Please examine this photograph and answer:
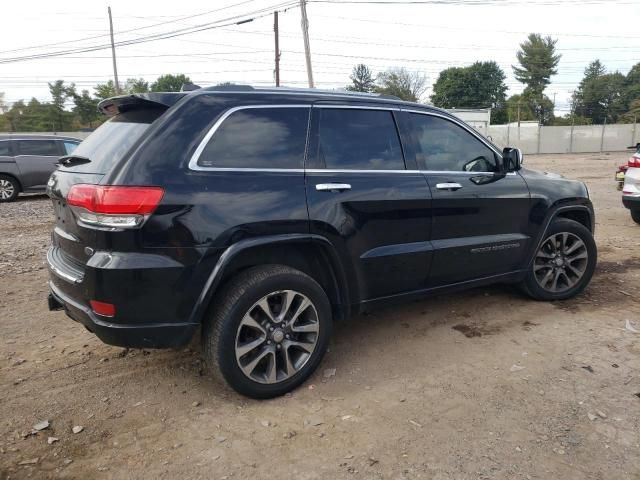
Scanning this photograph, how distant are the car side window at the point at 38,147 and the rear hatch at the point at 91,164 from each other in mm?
10319

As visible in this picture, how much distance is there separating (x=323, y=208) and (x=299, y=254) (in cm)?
35

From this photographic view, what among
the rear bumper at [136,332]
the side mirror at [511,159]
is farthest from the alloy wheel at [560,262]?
the rear bumper at [136,332]

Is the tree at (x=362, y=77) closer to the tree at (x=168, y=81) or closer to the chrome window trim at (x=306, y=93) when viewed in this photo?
→ the tree at (x=168, y=81)

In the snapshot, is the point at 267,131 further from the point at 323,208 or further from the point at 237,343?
the point at 237,343

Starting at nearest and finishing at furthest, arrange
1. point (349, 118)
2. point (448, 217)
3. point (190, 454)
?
point (190, 454) → point (349, 118) → point (448, 217)

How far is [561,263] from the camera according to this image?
4.73 meters

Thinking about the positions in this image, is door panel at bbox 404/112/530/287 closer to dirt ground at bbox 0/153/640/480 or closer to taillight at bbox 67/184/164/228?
dirt ground at bbox 0/153/640/480

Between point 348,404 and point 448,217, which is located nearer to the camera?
point 348,404

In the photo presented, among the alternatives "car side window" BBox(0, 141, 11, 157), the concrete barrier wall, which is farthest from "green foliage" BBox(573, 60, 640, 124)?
"car side window" BBox(0, 141, 11, 157)

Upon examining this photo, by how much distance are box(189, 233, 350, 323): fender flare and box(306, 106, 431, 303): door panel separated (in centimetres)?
6

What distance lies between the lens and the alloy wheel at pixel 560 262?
468 centimetres

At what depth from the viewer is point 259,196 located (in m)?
2.96

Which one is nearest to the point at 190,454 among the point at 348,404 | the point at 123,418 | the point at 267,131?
the point at 123,418

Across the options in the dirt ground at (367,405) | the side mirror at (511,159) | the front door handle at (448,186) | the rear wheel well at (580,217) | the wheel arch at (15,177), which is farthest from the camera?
the wheel arch at (15,177)
